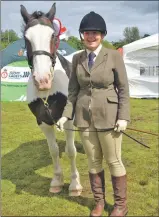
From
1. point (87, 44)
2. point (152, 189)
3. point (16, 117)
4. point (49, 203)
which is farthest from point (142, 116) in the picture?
point (87, 44)

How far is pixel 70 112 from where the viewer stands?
318cm

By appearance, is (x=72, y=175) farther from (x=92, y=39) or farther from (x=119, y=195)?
A: (x=92, y=39)

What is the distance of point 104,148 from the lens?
121 inches

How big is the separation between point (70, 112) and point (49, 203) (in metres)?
1.16

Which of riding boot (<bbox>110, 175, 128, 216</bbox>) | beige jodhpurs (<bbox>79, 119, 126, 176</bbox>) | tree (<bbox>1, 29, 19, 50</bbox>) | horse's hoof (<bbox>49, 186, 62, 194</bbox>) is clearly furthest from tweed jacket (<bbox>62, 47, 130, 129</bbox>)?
tree (<bbox>1, 29, 19, 50</bbox>)

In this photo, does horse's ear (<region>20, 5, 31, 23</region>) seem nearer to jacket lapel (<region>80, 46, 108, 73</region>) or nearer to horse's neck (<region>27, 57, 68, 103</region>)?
horse's neck (<region>27, 57, 68, 103</region>)

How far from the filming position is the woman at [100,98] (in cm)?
293

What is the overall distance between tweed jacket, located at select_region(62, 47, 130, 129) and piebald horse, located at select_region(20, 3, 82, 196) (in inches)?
14.0

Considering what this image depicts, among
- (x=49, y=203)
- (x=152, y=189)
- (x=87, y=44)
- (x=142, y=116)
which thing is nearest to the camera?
(x=87, y=44)

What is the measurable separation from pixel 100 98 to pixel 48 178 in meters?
1.90

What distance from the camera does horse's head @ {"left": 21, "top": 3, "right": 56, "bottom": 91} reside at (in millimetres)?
3084

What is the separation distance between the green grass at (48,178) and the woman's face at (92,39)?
1.66m

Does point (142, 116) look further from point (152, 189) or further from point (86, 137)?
point (86, 137)

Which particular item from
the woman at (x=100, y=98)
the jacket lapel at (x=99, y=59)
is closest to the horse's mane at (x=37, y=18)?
the woman at (x=100, y=98)
